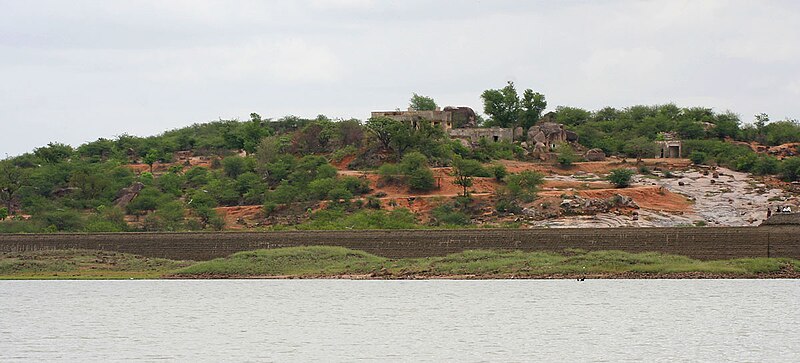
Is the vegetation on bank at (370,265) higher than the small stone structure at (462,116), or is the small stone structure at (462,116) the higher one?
the small stone structure at (462,116)

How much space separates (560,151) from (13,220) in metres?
43.4

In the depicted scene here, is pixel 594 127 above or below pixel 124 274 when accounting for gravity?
above

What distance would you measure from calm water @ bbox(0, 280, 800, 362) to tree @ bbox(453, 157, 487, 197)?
3149 centimetres

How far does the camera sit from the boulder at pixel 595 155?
363ft

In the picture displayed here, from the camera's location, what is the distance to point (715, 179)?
323 feet

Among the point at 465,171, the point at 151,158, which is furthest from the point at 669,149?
the point at 151,158

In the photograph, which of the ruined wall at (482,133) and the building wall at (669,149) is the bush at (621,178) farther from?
the ruined wall at (482,133)

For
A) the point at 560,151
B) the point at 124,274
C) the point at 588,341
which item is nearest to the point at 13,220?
the point at 124,274

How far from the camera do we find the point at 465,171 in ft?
319

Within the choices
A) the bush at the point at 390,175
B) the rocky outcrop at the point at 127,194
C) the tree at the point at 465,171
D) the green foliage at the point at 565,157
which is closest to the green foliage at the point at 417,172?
the bush at the point at 390,175

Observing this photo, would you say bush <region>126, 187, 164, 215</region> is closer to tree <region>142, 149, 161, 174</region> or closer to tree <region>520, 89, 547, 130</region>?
tree <region>142, 149, 161, 174</region>

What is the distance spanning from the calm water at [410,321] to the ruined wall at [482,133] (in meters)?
53.1

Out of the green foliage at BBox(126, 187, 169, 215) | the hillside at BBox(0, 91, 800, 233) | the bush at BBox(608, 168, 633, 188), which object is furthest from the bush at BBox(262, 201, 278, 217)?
the bush at BBox(608, 168, 633, 188)

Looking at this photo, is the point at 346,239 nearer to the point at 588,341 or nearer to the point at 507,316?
the point at 507,316
